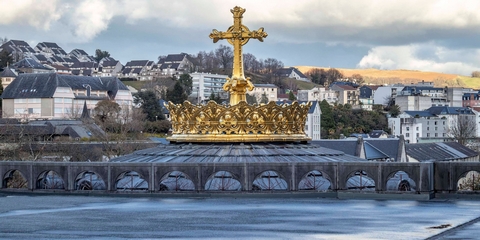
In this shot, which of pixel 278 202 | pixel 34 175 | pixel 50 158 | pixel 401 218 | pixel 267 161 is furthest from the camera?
pixel 50 158

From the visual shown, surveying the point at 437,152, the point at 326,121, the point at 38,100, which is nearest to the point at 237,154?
the point at 437,152

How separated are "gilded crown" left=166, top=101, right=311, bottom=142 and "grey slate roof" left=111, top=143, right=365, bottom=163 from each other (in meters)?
0.23

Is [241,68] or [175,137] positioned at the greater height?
[241,68]

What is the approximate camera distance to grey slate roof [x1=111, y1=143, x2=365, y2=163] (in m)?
26.2

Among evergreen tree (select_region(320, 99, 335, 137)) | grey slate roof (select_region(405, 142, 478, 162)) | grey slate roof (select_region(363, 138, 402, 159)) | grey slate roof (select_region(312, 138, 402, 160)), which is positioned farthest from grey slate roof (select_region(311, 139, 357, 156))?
evergreen tree (select_region(320, 99, 335, 137))

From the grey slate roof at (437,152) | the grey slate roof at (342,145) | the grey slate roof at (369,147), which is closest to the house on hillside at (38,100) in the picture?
the grey slate roof at (437,152)

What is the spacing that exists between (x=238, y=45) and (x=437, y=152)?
88.9 metres

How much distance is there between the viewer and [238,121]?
27.2 metres

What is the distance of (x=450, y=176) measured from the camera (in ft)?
83.0

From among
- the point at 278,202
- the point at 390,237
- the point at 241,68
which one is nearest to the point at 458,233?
the point at 390,237

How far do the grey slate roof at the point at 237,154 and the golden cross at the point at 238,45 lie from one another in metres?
1.68

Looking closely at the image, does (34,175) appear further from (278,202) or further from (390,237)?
(390,237)

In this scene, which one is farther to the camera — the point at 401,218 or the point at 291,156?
the point at 291,156

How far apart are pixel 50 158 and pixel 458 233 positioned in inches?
2913
